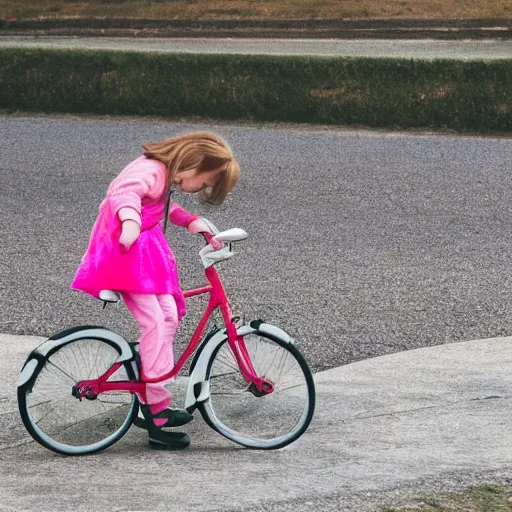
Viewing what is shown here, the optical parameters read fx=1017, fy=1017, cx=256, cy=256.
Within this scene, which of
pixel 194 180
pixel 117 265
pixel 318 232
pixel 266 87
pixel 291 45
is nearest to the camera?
pixel 117 265

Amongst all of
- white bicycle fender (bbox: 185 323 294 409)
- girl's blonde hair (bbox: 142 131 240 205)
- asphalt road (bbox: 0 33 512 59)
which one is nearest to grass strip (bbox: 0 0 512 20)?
asphalt road (bbox: 0 33 512 59)

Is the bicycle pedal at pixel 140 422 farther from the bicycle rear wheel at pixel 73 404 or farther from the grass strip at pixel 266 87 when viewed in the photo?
the grass strip at pixel 266 87

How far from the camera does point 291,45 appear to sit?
19266 mm

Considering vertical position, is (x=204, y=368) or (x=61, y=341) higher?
(x=61, y=341)

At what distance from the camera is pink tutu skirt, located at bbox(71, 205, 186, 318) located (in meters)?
3.50

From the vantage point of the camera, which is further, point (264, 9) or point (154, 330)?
point (264, 9)

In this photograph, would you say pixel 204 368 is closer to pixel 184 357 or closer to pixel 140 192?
pixel 184 357

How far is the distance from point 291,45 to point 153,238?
637 inches

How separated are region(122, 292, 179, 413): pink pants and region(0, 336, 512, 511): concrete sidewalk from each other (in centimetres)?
31

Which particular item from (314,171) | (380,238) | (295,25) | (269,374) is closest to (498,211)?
(380,238)

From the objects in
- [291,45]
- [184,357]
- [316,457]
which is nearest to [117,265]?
[184,357]

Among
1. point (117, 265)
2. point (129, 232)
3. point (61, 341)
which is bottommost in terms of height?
point (61, 341)

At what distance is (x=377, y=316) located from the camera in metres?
5.66

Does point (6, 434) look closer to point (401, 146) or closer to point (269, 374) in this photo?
point (269, 374)
